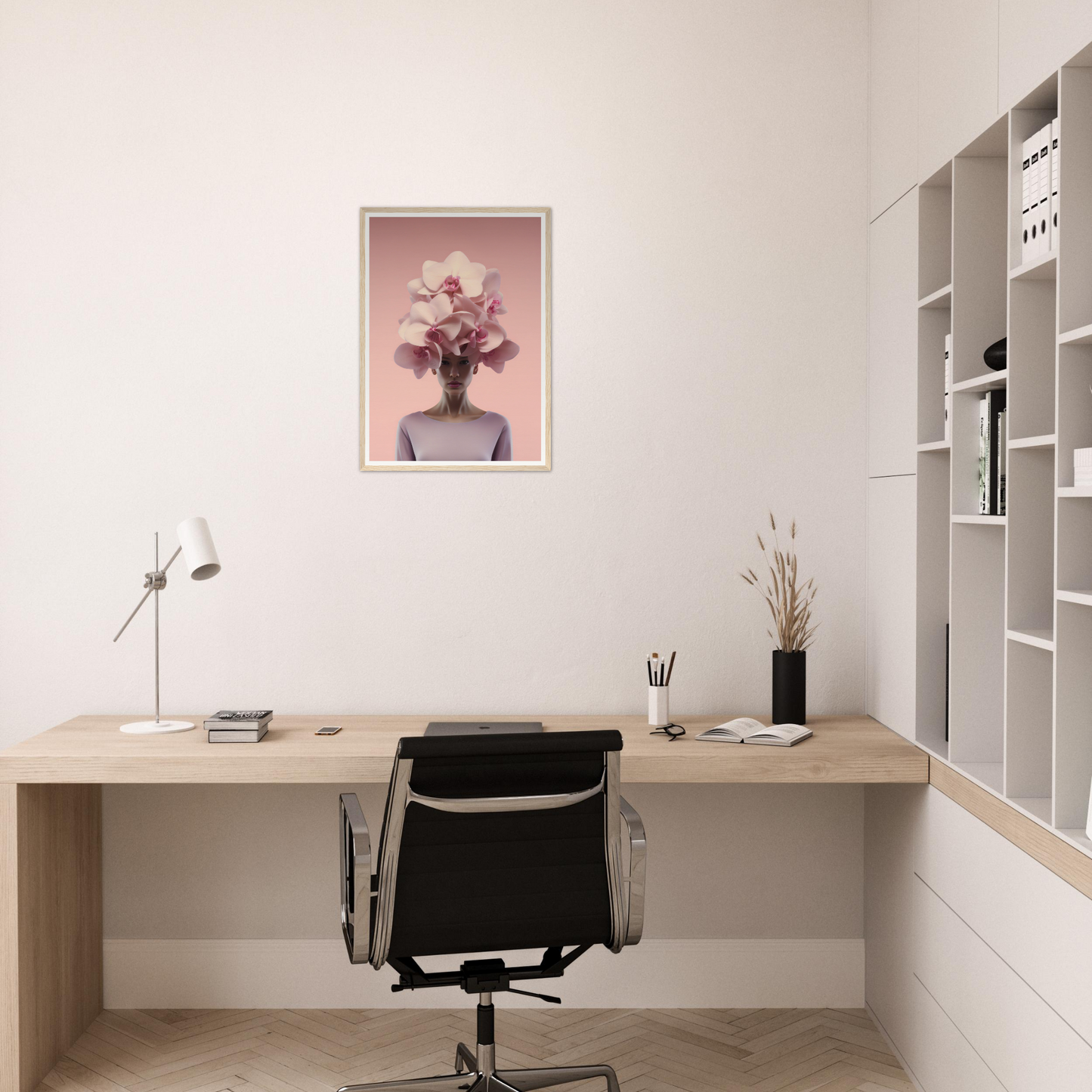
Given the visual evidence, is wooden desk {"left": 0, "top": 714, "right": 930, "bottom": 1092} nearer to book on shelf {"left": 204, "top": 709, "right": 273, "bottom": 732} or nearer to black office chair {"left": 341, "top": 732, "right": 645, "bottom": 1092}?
book on shelf {"left": 204, "top": 709, "right": 273, "bottom": 732}

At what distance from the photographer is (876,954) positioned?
2.84 m

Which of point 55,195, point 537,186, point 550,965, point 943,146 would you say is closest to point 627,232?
point 537,186

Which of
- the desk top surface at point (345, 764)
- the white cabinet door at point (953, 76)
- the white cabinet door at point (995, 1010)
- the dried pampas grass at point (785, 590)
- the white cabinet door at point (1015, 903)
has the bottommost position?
the white cabinet door at point (995, 1010)

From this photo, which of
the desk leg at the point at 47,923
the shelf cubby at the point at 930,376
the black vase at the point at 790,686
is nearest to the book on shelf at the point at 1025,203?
the shelf cubby at the point at 930,376

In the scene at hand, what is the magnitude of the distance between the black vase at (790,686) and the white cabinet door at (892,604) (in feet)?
0.76

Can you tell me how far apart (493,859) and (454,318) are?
64.1 inches

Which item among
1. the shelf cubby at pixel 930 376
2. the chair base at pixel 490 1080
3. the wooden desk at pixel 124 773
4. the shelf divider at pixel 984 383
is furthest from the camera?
the shelf cubby at pixel 930 376

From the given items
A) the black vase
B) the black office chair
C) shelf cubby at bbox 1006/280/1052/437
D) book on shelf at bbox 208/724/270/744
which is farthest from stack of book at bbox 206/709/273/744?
shelf cubby at bbox 1006/280/1052/437

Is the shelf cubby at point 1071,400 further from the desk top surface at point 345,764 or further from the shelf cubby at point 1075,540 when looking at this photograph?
the desk top surface at point 345,764

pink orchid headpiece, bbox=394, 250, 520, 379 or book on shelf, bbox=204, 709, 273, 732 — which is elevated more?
pink orchid headpiece, bbox=394, 250, 520, 379

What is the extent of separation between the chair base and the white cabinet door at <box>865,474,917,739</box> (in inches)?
44.5

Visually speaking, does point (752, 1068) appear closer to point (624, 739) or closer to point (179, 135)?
point (624, 739)

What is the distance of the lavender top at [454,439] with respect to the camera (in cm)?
297

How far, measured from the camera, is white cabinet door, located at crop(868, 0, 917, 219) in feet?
8.45
